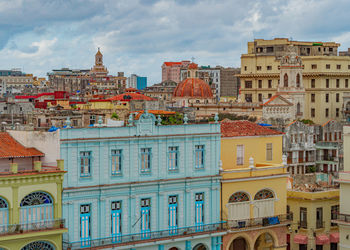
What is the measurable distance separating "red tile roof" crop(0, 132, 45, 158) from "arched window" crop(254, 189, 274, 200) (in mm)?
14108

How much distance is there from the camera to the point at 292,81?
116m

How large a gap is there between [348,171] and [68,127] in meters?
19.5

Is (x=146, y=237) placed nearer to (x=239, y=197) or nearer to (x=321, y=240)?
(x=239, y=197)

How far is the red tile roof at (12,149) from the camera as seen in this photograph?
146 feet

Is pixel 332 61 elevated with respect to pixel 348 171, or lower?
→ elevated

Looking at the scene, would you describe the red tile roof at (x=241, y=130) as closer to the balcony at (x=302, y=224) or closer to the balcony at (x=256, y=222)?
the balcony at (x=256, y=222)

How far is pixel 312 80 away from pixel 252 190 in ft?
257

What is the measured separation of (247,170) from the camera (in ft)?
168

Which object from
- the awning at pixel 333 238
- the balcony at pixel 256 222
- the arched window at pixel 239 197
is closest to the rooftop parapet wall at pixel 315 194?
the awning at pixel 333 238

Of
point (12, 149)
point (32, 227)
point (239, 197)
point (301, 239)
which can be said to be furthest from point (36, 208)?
point (301, 239)

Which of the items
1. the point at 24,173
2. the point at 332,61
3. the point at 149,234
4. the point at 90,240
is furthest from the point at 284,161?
the point at 332,61

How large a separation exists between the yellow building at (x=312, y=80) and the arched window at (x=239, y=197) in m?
72.6

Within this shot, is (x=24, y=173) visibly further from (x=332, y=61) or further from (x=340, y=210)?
(x=332, y=61)

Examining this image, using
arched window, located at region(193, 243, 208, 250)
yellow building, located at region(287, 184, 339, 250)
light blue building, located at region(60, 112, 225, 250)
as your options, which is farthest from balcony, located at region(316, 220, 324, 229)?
arched window, located at region(193, 243, 208, 250)
